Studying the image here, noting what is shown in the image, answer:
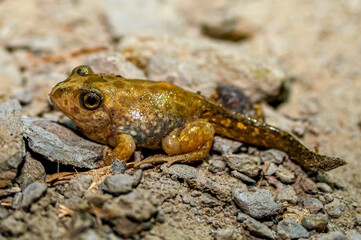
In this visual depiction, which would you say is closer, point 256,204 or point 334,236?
point 334,236

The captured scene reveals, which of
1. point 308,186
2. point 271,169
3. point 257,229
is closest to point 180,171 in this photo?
point 257,229

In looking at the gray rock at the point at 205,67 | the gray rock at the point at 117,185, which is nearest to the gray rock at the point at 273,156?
the gray rock at the point at 205,67

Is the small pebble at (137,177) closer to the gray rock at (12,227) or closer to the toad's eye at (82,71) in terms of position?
the gray rock at (12,227)

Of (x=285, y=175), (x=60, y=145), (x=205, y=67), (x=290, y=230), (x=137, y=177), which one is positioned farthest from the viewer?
(x=205, y=67)

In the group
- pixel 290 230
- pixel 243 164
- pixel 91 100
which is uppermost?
pixel 91 100

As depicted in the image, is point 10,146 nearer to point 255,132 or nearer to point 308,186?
point 255,132

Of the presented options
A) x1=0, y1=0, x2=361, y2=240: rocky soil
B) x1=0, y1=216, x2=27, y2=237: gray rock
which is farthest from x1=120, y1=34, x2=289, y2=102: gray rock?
x1=0, y1=216, x2=27, y2=237: gray rock

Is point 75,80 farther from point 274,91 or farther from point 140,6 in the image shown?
point 140,6

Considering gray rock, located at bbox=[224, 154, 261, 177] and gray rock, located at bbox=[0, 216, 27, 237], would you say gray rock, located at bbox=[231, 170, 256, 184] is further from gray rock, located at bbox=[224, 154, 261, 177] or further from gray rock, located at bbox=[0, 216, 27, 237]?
gray rock, located at bbox=[0, 216, 27, 237]
